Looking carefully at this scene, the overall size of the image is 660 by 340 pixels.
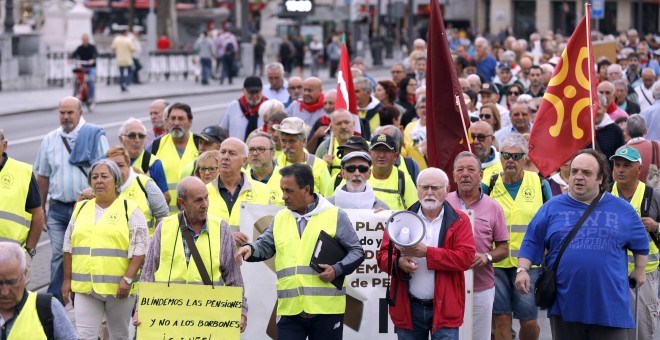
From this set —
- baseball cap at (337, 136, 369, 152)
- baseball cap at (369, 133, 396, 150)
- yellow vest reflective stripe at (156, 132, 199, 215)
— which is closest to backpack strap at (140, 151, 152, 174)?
yellow vest reflective stripe at (156, 132, 199, 215)

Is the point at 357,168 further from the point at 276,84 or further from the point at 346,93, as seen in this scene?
the point at 276,84

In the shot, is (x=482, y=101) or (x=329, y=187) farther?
(x=482, y=101)

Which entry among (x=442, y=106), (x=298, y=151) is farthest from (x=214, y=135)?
(x=442, y=106)

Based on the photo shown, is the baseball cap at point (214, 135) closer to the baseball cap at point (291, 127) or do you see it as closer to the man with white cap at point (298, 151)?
the man with white cap at point (298, 151)

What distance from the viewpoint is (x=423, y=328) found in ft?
27.4

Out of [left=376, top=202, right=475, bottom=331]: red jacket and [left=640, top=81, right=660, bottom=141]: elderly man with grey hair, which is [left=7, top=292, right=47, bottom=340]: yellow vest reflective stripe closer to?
[left=376, top=202, right=475, bottom=331]: red jacket

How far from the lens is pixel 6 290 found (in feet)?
20.9

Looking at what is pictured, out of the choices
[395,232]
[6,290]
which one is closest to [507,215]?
[395,232]

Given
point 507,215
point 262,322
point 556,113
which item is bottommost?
point 262,322

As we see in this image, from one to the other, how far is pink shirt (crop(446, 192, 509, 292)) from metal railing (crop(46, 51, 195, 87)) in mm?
28502

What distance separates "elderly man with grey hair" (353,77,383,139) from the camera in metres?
15.2

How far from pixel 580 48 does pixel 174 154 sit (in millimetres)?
3864

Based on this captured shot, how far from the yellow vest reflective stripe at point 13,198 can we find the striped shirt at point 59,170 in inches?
55.7

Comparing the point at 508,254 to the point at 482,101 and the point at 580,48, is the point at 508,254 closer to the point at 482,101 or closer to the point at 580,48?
the point at 580,48
